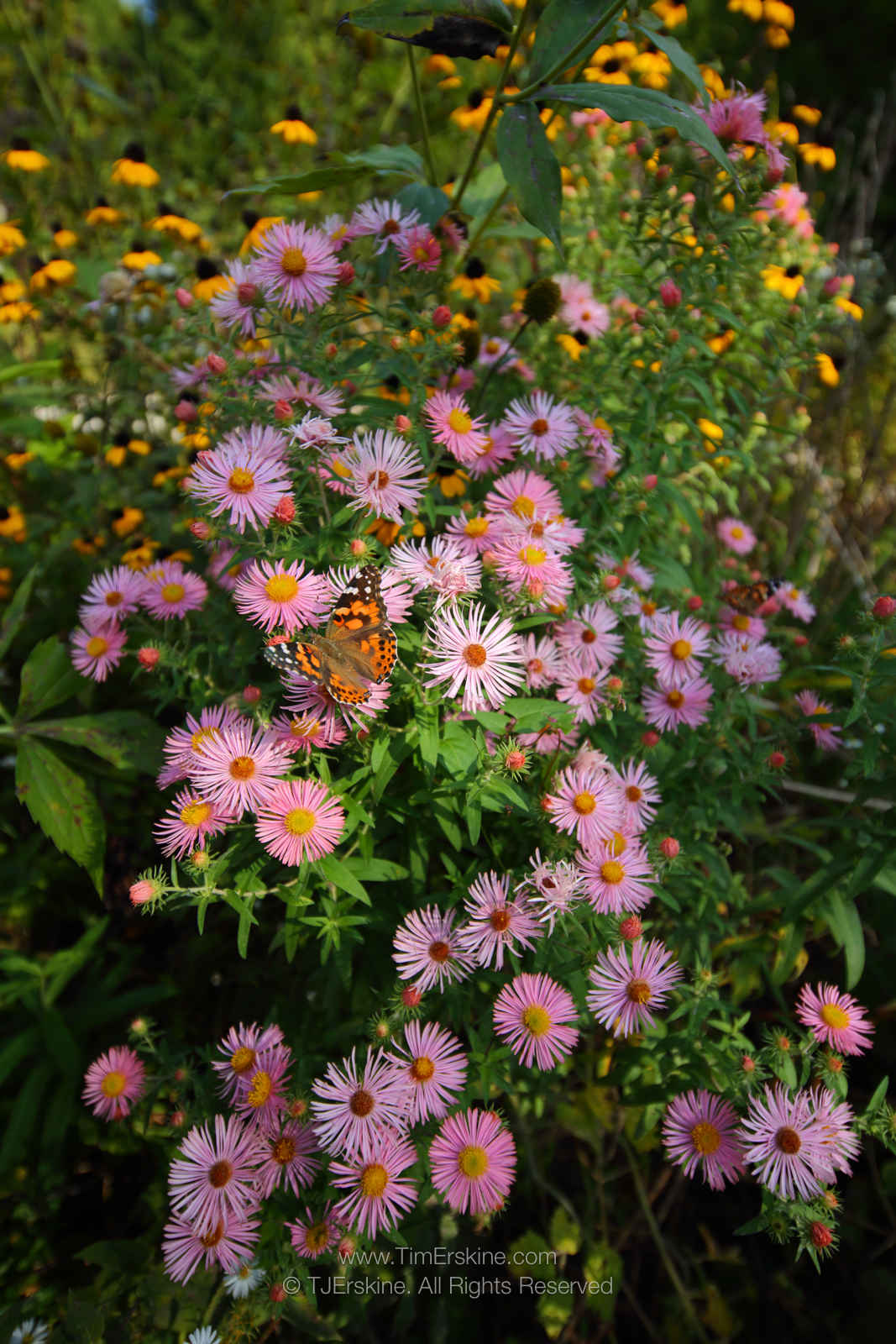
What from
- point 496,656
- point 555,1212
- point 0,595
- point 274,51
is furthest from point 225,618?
point 274,51

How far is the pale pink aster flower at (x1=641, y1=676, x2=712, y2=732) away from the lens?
1.90m

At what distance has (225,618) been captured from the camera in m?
1.91

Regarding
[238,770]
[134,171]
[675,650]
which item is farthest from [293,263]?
[134,171]

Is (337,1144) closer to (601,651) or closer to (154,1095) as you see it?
(154,1095)

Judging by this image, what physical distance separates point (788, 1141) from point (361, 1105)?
0.79 m

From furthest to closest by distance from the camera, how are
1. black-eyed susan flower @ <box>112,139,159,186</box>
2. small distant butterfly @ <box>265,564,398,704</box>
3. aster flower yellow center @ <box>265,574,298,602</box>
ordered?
black-eyed susan flower @ <box>112,139,159,186</box> → aster flower yellow center @ <box>265,574,298,602</box> → small distant butterfly @ <box>265,564,398,704</box>

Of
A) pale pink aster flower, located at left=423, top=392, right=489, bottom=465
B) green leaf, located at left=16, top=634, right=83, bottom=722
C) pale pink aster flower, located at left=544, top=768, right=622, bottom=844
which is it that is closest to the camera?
pale pink aster flower, located at left=544, top=768, right=622, bottom=844

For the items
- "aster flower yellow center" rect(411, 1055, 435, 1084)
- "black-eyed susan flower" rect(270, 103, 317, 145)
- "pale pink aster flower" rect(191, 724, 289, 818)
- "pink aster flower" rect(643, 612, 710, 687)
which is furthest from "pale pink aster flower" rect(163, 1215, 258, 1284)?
"black-eyed susan flower" rect(270, 103, 317, 145)

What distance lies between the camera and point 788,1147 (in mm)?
1428

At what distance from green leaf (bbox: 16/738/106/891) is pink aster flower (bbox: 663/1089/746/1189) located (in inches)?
52.0

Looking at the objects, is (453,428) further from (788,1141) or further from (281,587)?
(788,1141)

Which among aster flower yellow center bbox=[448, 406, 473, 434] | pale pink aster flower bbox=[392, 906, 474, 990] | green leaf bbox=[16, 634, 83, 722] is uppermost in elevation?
aster flower yellow center bbox=[448, 406, 473, 434]

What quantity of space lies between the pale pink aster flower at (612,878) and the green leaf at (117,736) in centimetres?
106

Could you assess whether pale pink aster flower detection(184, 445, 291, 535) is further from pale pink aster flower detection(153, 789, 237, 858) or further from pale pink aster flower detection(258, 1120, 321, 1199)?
pale pink aster flower detection(258, 1120, 321, 1199)
